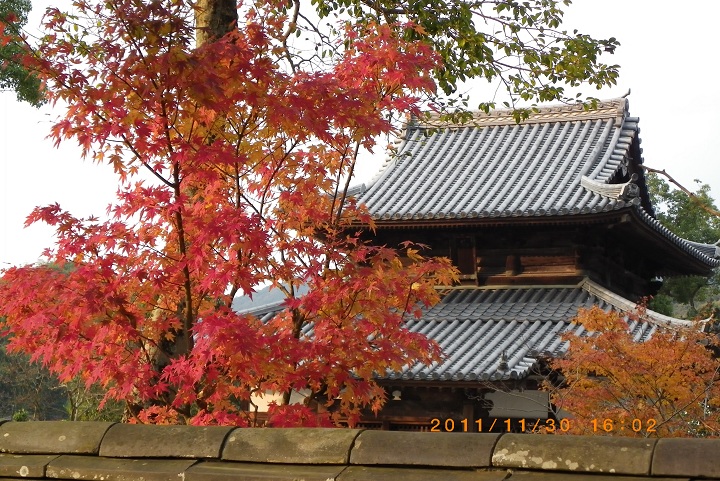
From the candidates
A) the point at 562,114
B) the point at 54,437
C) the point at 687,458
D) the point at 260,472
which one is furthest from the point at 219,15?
the point at 562,114

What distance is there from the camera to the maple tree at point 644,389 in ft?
34.1

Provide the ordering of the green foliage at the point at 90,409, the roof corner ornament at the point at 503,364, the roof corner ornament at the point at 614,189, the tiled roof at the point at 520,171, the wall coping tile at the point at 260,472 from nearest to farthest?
the wall coping tile at the point at 260,472
the roof corner ornament at the point at 503,364
the roof corner ornament at the point at 614,189
the tiled roof at the point at 520,171
the green foliage at the point at 90,409

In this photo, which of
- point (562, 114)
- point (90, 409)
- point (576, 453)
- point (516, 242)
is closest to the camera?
point (576, 453)

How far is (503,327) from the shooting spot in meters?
16.1

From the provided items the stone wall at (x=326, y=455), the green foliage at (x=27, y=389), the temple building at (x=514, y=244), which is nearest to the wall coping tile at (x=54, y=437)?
the stone wall at (x=326, y=455)

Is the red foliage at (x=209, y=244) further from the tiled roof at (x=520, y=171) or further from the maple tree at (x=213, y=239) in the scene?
the tiled roof at (x=520, y=171)

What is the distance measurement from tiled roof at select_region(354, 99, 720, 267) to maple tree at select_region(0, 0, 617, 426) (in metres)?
10.2

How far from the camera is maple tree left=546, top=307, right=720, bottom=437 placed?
34.1ft

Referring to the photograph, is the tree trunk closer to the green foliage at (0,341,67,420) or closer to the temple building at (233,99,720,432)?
the temple building at (233,99,720,432)

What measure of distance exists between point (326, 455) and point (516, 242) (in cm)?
1430

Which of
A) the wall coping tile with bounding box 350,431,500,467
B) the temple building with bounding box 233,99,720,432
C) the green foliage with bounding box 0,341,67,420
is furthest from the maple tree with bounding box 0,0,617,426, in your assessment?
the green foliage with bounding box 0,341,67,420

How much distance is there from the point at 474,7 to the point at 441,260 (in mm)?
4693

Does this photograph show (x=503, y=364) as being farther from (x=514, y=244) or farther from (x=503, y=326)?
(x=514, y=244)

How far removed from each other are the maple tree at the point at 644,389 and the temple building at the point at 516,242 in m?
2.26
